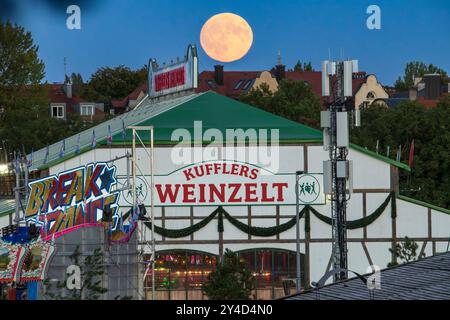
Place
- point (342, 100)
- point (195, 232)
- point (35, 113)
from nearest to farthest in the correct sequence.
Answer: point (342, 100)
point (195, 232)
point (35, 113)

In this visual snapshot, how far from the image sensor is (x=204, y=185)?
54625 mm

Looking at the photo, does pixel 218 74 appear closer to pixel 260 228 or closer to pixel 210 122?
pixel 210 122

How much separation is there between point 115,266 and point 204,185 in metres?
19.1

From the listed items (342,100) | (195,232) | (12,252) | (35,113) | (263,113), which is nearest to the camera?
(12,252)

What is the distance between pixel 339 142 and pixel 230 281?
23.1 feet

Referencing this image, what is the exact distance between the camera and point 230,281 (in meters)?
45.2

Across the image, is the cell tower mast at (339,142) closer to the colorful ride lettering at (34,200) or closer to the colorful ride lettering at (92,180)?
the colorful ride lettering at (92,180)

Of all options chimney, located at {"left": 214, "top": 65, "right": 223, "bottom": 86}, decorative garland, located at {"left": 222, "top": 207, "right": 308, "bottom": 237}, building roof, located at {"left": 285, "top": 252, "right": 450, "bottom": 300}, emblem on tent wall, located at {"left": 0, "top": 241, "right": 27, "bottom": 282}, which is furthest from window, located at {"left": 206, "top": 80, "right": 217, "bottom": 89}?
building roof, located at {"left": 285, "top": 252, "right": 450, "bottom": 300}

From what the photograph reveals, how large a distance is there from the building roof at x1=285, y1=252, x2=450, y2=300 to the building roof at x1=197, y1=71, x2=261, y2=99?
12260cm

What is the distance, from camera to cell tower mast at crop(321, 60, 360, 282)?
4359 cm

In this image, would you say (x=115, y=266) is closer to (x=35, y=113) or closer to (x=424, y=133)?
(x=424, y=133)

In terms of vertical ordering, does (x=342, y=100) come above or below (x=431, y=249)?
above

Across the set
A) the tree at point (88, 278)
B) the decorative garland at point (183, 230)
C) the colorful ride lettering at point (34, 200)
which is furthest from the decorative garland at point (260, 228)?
the tree at point (88, 278)

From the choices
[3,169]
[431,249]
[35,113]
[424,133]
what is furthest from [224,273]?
[35,113]
